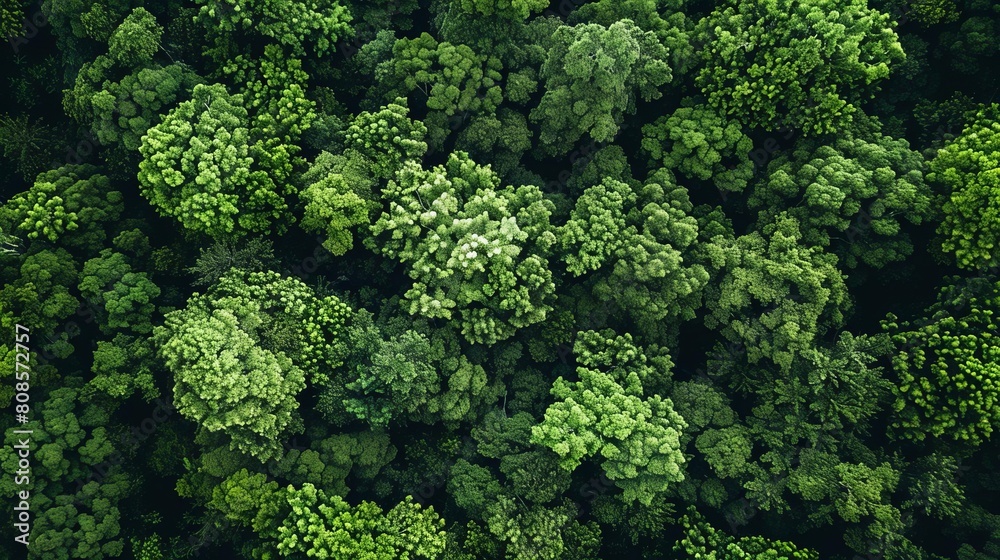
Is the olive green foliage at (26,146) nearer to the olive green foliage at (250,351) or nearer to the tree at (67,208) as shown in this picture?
the tree at (67,208)

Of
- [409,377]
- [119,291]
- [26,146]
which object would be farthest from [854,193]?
[26,146]

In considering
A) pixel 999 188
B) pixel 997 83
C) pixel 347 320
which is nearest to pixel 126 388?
pixel 347 320

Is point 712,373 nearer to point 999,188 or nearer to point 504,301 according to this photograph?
point 504,301

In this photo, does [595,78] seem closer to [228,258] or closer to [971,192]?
[971,192]

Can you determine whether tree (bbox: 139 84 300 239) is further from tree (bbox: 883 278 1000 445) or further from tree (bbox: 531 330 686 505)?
tree (bbox: 883 278 1000 445)

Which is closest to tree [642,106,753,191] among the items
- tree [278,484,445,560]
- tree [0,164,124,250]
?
tree [278,484,445,560]

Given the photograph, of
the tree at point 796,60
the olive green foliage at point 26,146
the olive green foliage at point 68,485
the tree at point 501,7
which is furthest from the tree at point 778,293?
the olive green foliage at point 26,146
